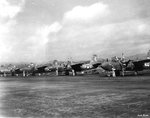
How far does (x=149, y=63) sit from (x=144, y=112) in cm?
4491

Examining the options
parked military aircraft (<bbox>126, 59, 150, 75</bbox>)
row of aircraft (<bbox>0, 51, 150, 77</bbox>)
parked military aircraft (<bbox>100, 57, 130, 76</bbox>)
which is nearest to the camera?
parked military aircraft (<bbox>100, 57, 130, 76</bbox>)

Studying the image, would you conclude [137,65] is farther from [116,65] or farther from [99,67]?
[99,67]

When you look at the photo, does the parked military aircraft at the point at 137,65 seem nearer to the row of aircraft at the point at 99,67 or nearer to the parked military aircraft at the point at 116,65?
the row of aircraft at the point at 99,67

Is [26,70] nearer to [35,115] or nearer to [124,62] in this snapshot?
[124,62]

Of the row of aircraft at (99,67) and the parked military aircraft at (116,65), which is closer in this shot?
the parked military aircraft at (116,65)

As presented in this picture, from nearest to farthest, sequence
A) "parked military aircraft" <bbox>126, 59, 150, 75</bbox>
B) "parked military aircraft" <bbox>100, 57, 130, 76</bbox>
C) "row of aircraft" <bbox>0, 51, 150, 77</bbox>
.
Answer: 1. "parked military aircraft" <bbox>100, 57, 130, 76</bbox>
2. "row of aircraft" <bbox>0, 51, 150, 77</bbox>
3. "parked military aircraft" <bbox>126, 59, 150, 75</bbox>

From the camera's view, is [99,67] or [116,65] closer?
[116,65]

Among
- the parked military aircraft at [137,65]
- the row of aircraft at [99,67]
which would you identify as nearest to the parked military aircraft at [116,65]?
the row of aircraft at [99,67]

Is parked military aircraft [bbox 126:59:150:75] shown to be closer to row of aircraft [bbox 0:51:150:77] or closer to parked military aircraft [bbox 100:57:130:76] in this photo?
row of aircraft [bbox 0:51:150:77]

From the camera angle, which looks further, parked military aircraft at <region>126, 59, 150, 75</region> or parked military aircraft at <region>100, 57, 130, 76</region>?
parked military aircraft at <region>126, 59, 150, 75</region>

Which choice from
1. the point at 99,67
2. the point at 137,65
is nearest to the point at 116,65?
the point at 137,65

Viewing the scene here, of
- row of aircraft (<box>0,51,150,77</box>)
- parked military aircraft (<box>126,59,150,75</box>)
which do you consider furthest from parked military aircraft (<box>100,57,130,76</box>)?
parked military aircraft (<box>126,59,150,75</box>)

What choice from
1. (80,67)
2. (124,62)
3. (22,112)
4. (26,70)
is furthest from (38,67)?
(22,112)

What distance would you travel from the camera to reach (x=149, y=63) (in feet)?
173
